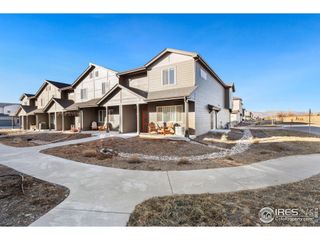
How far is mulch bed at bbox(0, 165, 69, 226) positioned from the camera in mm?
3084

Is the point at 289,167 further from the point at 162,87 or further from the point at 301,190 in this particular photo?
the point at 162,87

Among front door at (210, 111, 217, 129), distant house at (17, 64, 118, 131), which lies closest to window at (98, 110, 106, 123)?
distant house at (17, 64, 118, 131)

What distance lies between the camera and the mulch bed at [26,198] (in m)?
3.08

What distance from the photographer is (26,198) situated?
12.7 feet

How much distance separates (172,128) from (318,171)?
9093 millimetres

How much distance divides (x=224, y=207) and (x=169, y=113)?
36.5 feet

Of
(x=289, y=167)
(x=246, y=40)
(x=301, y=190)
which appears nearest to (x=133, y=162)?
(x=301, y=190)

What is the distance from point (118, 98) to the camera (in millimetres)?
15203

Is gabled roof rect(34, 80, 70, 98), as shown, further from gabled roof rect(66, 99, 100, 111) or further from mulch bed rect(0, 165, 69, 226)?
mulch bed rect(0, 165, 69, 226)

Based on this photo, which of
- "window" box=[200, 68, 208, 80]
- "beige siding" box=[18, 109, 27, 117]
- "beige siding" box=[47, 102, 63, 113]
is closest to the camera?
"window" box=[200, 68, 208, 80]

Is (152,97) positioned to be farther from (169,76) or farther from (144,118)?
(144,118)

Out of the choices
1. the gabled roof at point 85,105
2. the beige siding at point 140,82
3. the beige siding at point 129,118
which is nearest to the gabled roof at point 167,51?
the beige siding at point 140,82

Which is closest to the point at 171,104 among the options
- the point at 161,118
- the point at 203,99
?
the point at 161,118

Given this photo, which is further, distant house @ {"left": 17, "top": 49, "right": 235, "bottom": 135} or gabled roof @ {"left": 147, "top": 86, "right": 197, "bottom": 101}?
distant house @ {"left": 17, "top": 49, "right": 235, "bottom": 135}
